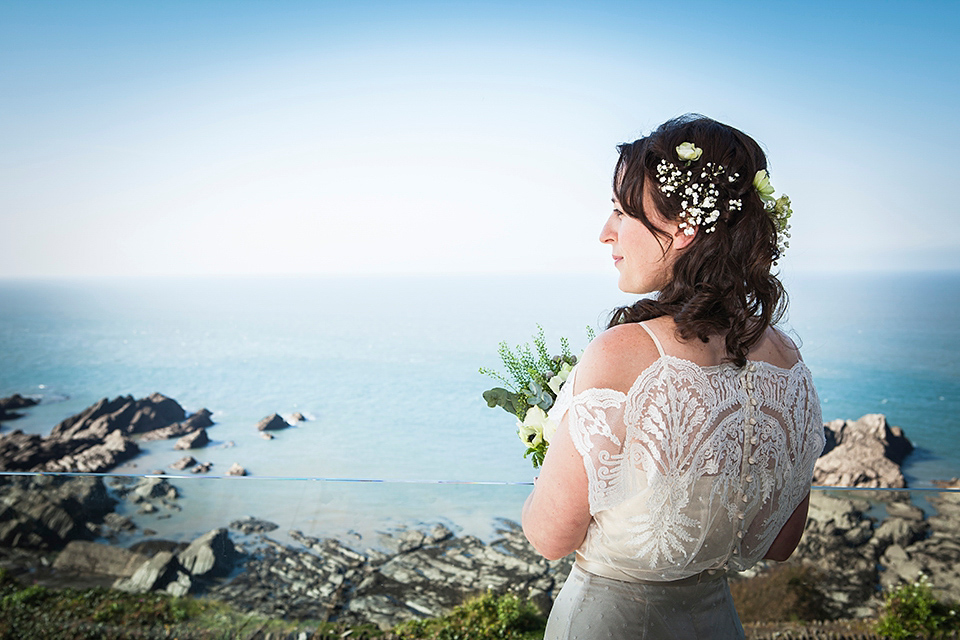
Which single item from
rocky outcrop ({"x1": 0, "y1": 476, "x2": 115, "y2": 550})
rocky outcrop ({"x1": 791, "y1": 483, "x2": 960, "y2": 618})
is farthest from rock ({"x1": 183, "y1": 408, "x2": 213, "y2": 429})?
rocky outcrop ({"x1": 791, "y1": 483, "x2": 960, "y2": 618})

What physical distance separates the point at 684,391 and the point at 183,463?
28.8 feet

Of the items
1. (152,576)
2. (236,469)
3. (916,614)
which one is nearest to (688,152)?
(152,576)

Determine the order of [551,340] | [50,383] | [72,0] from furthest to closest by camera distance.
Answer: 1. [50,383]
2. [551,340]
3. [72,0]

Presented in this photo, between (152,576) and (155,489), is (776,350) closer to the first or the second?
(155,489)

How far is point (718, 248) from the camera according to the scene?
3.54 feet

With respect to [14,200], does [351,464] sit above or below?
below

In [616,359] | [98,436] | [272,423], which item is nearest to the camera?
[616,359]

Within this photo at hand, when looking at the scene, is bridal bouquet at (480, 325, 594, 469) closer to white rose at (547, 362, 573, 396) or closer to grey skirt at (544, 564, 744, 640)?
white rose at (547, 362, 573, 396)

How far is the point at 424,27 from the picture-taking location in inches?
246

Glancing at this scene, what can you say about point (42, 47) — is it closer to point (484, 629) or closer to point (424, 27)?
point (424, 27)

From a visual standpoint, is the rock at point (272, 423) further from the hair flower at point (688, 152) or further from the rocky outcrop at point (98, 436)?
the hair flower at point (688, 152)

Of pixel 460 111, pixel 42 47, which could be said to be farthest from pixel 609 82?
pixel 42 47

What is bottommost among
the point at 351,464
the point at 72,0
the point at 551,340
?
the point at 351,464

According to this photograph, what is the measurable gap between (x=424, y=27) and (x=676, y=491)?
594 cm
